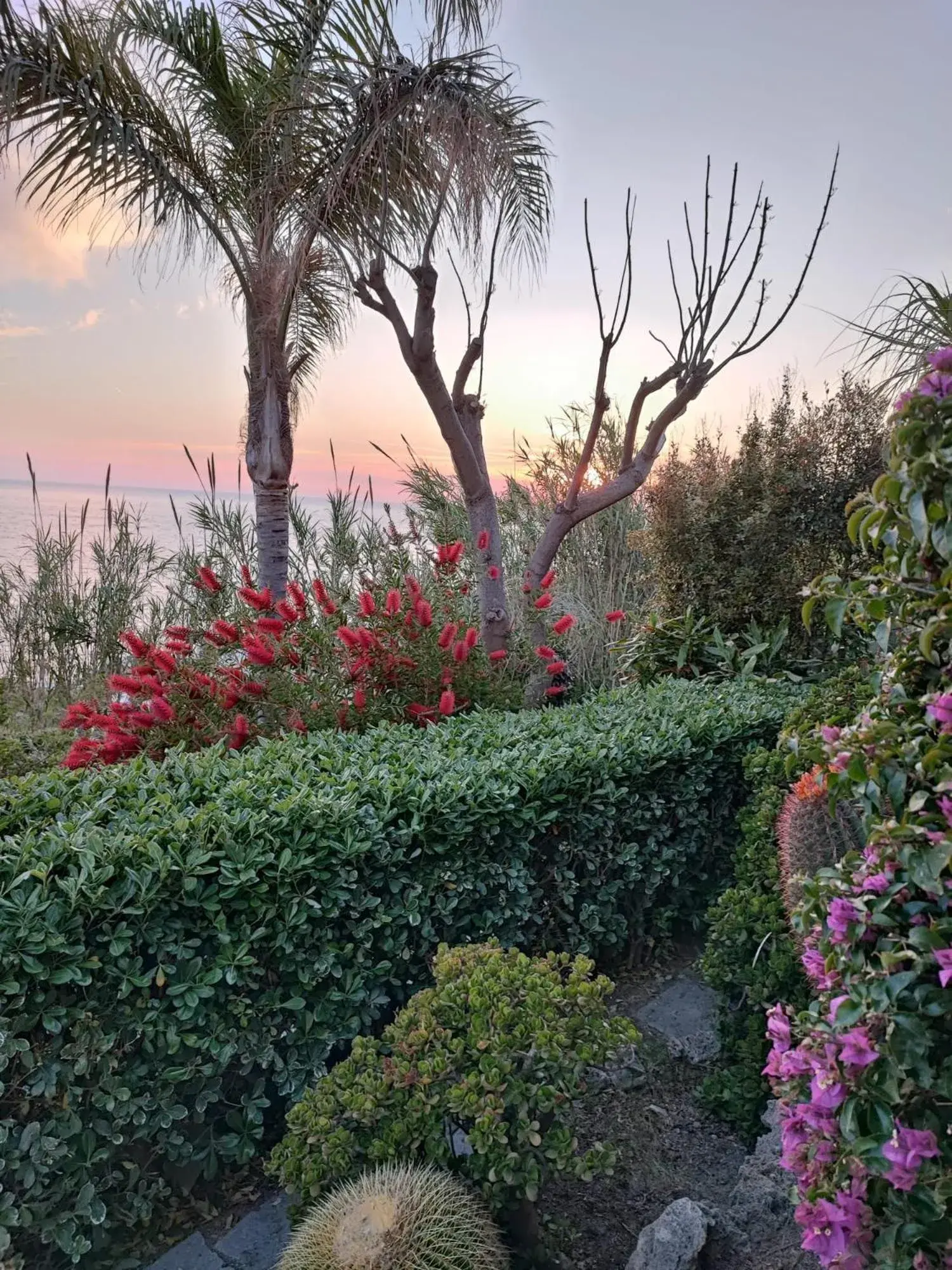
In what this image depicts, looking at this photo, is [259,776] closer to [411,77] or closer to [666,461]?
[666,461]

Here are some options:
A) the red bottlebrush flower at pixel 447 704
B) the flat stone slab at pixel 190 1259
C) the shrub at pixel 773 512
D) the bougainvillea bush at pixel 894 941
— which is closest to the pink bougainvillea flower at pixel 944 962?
the bougainvillea bush at pixel 894 941

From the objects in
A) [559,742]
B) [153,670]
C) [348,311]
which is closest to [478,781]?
[559,742]

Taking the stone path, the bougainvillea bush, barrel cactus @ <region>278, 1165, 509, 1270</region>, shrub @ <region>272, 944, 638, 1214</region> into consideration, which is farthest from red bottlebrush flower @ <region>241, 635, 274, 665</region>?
the bougainvillea bush

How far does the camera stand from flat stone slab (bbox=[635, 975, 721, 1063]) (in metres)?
2.62

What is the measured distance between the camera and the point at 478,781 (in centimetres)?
250

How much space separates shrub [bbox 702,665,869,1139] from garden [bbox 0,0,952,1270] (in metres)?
0.01

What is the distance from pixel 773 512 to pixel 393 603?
246 centimetres

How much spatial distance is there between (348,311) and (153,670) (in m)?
7.05

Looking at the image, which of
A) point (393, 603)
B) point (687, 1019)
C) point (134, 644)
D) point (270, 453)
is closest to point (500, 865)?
point (687, 1019)

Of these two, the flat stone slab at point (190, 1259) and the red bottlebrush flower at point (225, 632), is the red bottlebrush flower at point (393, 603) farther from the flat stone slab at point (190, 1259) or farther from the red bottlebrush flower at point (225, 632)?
the flat stone slab at point (190, 1259)

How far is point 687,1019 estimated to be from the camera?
109 inches

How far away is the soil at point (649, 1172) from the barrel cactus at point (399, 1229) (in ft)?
1.15

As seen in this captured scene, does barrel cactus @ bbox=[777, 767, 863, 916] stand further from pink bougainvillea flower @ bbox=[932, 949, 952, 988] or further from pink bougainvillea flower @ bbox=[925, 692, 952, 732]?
pink bougainvillea flower @ bbox=[932, 949, 952, 988]

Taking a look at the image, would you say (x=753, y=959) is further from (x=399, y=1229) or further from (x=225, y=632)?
(x=225, y=632)
